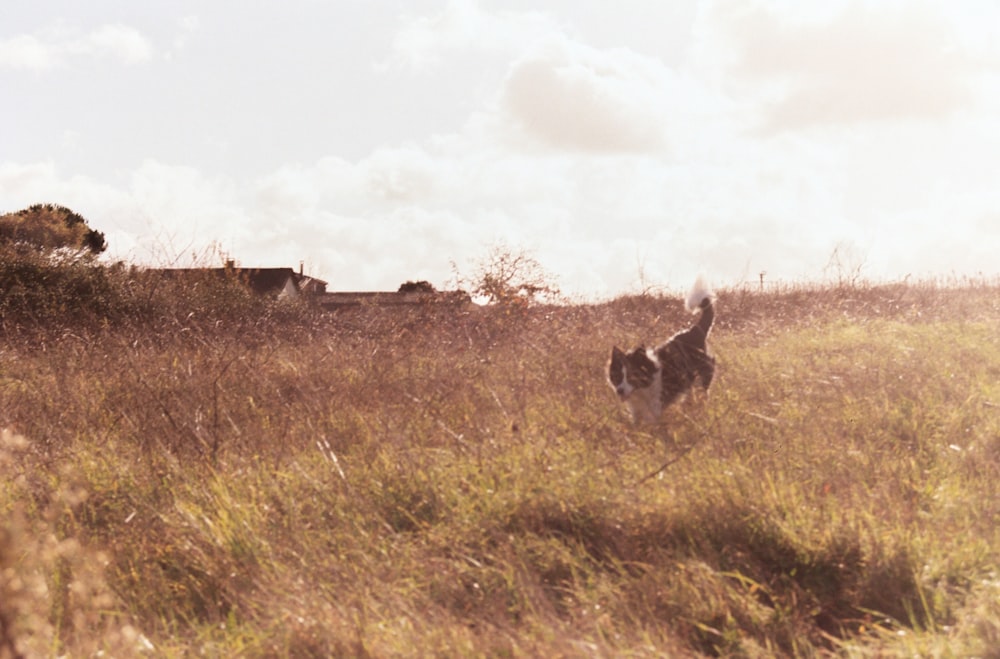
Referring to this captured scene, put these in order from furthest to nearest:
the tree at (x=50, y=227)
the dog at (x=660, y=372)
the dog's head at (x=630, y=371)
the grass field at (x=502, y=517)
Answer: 1. the tree at (x=50, y=227)
2. the dog's head at (x=630, y=371)
3. the dog at (x=660, y=372)
4. the grass field at (x=502, y=517)

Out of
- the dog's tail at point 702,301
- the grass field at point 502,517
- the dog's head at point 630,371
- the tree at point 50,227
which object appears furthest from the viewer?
the tree at point 50,227

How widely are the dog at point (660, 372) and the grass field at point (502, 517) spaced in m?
0.18

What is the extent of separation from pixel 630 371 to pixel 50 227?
28.5m

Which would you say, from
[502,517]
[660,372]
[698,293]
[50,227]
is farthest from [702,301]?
[50,227]

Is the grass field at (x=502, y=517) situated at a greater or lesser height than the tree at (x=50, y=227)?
lesser

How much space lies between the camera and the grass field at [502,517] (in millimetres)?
2596

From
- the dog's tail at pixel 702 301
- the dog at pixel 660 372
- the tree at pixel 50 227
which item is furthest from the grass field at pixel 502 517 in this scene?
the tree at pixel 50 227

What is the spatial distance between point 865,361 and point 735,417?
267 cm

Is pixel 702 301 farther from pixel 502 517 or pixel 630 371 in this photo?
pixel 502 517

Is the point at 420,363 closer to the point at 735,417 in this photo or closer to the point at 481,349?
the point at 481,349

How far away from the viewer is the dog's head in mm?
5504

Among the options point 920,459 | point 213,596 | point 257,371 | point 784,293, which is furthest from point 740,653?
point 784,293

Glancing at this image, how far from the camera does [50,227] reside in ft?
91.5

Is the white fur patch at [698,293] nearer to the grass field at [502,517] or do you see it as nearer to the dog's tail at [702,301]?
the dog's tail at [702,301]
